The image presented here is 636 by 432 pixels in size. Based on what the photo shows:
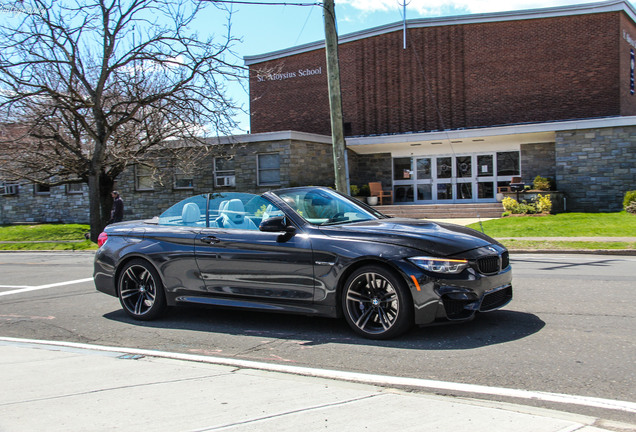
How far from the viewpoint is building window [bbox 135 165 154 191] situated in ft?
95.1

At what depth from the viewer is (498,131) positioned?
24938mm

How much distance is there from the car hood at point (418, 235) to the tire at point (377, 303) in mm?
340

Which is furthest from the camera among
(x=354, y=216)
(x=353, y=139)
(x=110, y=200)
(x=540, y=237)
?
(x=353, y=139)

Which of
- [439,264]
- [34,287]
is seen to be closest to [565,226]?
[439,264]

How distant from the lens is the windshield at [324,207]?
242 inches

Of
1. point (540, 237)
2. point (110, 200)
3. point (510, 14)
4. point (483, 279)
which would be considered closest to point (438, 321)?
point (483, 279)

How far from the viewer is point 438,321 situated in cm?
520

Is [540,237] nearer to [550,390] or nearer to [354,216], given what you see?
[354,216]

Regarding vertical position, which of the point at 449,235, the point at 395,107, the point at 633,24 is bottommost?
the point at 449,235

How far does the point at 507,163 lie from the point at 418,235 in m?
23.1

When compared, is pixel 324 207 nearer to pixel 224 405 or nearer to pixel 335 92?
pixel 224 405

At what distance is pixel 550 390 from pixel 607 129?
21.8 meters

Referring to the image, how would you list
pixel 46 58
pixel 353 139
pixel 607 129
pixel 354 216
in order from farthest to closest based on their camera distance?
1. pixel 353 139
2. pixel 607 129
3. pixel 46 58
4. pixel 354 216

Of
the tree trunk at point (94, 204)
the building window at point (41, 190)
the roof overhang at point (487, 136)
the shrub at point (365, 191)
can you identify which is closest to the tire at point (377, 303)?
the tree trunk at point (94, 204)
